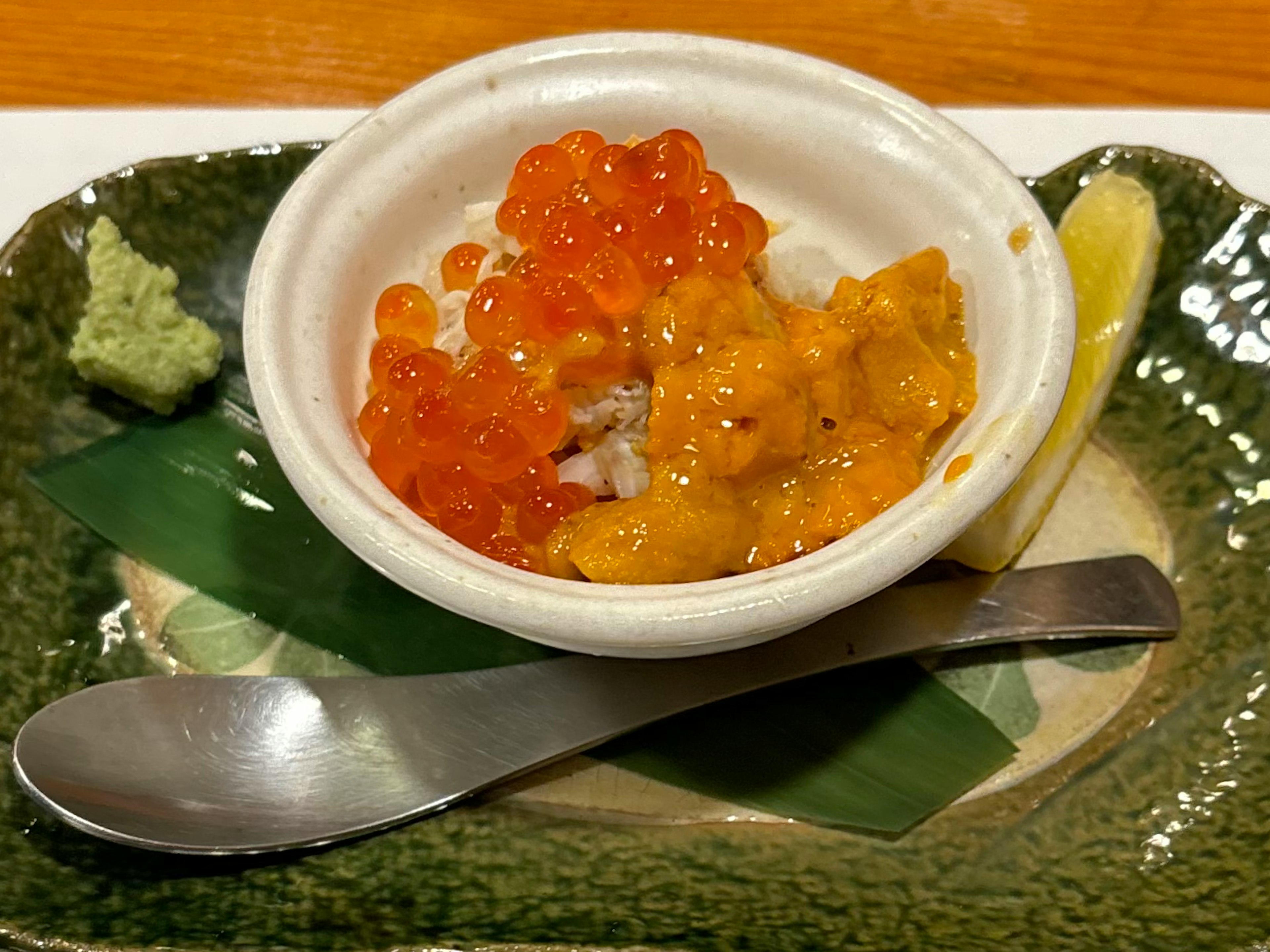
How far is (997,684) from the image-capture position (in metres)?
1.48

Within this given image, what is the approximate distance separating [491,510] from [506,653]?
354 mm

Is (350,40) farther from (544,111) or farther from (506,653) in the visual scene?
(506,653)

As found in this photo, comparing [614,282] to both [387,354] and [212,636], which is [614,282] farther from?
[212,636]

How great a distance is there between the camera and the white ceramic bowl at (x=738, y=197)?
42.8 inches

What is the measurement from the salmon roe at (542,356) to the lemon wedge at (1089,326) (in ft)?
1.85

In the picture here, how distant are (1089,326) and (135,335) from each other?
1.48 meters

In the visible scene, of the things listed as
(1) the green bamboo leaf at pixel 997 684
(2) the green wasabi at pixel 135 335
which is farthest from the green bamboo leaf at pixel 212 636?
(1) the green bamboo leaf at pixel 997 684

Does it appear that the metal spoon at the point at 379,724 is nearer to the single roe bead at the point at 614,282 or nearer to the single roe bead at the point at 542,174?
the single roe bead at the point at 614,282

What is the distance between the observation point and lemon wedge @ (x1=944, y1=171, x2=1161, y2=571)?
1503 millimetres

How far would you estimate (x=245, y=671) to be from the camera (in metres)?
1.48

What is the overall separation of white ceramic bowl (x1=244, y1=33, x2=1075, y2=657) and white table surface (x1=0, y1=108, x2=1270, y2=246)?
2.04ft

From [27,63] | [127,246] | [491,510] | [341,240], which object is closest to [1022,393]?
[491,510]

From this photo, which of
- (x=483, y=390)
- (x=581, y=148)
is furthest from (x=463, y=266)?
(x=483, y=390)

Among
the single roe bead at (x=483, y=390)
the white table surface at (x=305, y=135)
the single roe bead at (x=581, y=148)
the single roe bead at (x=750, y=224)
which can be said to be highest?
the white table surface at (x=305, y=135)
